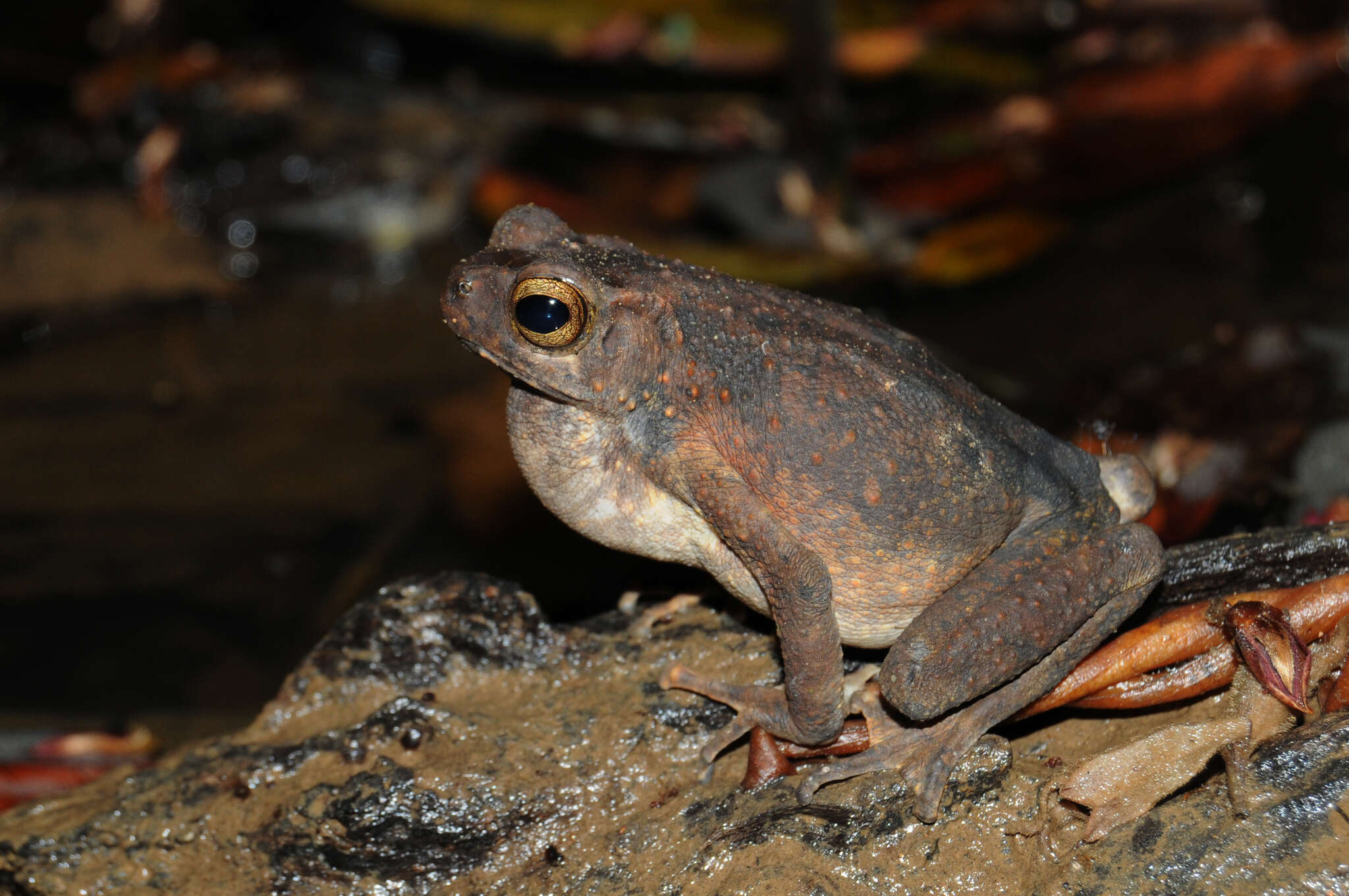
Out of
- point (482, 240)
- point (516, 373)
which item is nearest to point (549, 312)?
point (516, 373)

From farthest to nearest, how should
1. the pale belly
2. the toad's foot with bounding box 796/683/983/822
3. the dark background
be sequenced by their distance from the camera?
the dark background
the pale belly
the toad's foot with bounding box 796/683/983/822

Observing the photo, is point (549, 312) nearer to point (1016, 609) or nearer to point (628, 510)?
point (628, 510)

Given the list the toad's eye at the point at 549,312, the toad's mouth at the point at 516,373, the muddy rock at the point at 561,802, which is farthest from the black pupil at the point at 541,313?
the muddy rock at the point at 561,802

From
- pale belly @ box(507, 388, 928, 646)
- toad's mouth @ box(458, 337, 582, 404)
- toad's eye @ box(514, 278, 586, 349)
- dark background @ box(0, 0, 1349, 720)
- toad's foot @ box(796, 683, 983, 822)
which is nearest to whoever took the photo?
toad's foot @ box(796, 683, 983, 822)

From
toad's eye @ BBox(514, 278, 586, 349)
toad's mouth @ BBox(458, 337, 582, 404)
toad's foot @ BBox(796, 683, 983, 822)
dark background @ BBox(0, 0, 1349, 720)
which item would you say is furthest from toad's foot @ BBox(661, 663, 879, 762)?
toad's eye @ BBox(514, 278, 586, 349)

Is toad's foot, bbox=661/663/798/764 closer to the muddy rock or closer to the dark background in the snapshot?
the muddy rock

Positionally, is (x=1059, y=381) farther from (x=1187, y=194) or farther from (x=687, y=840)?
(x=687, y=840)

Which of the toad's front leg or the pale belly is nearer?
the toad's front leg
